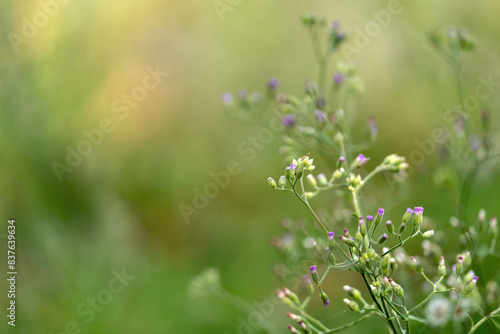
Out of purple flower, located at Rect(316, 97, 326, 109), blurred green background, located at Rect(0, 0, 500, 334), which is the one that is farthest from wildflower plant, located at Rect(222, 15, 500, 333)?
blurred green background, located at Rect(0, 0, 500, 334)

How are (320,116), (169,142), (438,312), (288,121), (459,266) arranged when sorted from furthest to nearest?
(169,142) → (288,121) → (320,116) → (438,312) → (459,266)

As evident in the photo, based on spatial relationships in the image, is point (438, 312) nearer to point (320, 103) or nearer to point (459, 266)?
point (459, 266)

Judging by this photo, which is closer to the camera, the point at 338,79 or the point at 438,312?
the point at 438,312

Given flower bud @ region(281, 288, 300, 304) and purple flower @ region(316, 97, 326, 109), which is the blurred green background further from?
flower bud @ region(281, 288, 300, 304)

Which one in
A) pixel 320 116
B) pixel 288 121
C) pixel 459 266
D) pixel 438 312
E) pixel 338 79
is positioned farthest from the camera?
pixel 338 79

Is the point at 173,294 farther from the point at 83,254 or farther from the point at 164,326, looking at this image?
the point at 83,254

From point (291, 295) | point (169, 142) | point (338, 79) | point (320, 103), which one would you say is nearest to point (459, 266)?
point (291, 295)
